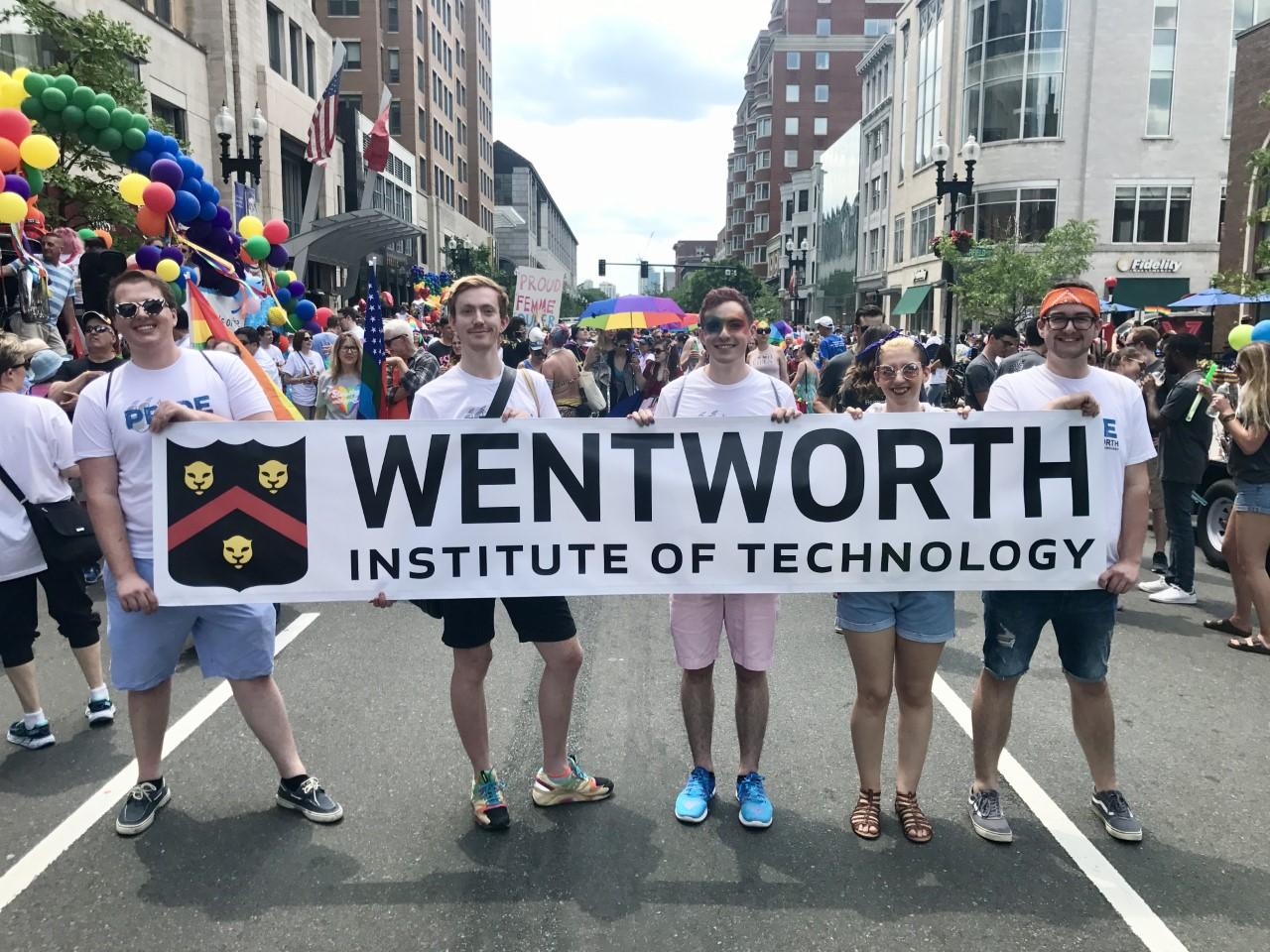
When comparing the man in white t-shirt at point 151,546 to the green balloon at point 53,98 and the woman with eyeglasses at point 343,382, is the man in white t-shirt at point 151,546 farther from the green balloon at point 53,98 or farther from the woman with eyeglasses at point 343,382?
the green balloon at point 53,98

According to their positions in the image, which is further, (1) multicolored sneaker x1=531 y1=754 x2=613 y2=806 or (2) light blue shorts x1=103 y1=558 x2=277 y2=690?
(1) multicolored sneaker x1=531 y1=754 x2=613 y2=806

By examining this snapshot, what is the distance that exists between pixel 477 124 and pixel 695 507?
8418cm

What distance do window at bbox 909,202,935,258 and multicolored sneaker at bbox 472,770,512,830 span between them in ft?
155

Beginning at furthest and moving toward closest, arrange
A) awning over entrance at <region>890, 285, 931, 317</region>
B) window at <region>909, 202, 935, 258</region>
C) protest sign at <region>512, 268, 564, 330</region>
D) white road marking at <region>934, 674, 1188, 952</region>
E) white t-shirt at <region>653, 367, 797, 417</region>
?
window at <region>909, 202, 935, 258</region> → awning over entrance at <region>890, 285, 931, 317</region> → protest sign at <region>512, 268, 564, 330</region> → white t-shirt at <region>653, 367, 797, 417</region> → white road marking at <region>934, 674, 1188, 952</region>

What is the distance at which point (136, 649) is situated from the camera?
355 centimetres

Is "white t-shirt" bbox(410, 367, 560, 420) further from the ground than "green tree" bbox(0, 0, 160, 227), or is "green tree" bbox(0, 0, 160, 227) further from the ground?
"green tree" bbox(0, 0, 160, 227)

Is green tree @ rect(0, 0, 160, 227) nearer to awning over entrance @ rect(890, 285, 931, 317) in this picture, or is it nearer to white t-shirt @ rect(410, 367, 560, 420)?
white t-shirt @ rect(410, 367, 560, 420)

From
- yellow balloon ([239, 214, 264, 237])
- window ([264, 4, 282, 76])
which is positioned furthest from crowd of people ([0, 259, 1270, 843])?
window ([264, 4, 282, 76])

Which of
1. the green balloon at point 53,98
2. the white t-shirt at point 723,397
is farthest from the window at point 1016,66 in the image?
the white t-shirt at point 723,397

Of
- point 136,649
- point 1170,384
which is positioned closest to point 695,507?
point 136,649

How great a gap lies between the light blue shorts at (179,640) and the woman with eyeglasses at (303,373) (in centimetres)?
708

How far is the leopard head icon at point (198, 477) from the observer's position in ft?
11.7

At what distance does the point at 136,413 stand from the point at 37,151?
7397mm

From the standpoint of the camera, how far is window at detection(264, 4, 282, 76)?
3236cm
